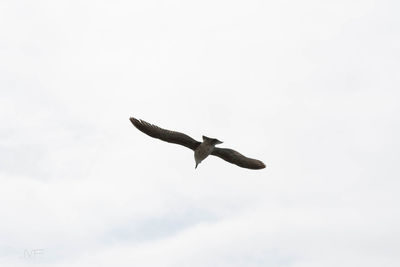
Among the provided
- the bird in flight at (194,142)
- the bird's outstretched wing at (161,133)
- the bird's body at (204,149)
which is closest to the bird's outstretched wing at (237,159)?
the bird in flight at (194,142)

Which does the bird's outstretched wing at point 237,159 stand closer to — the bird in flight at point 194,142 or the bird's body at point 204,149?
the bird in flight at point 194,142

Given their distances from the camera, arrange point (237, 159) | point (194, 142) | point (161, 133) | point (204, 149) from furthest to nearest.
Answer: point (237, 159) < point (194, 142) < point (204, 149) < point (161, 133)

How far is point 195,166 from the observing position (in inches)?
1704

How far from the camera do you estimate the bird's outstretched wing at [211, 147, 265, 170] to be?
43719 millimetres

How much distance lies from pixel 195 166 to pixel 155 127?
255cm

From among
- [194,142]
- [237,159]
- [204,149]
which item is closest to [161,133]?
[194,142]

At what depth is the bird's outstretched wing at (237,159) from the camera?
43719 millimetres

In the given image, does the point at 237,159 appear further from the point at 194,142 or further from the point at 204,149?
the point at 194,142

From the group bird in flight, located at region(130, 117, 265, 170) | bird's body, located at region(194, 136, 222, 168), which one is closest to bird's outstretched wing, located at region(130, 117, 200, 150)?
bird in flight, located at region(130, 117, 265, 170)

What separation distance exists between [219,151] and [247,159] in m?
1.52

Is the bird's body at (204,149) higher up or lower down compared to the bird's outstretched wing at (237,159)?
lower down

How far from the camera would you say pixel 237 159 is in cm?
4419

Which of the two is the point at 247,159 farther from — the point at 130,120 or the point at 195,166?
the point at 130,120

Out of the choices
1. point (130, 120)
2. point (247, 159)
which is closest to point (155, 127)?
point (130, 120)
